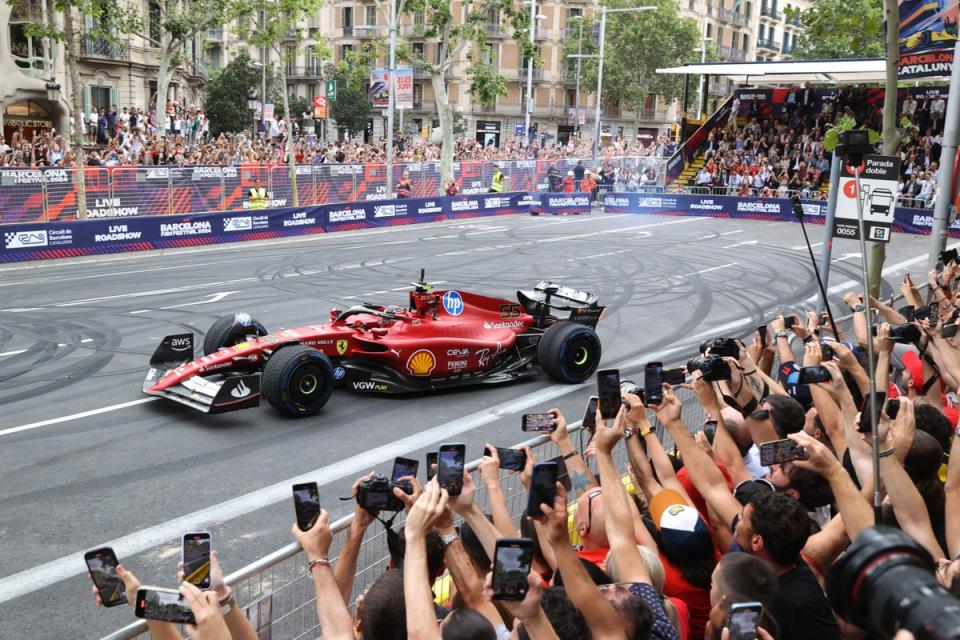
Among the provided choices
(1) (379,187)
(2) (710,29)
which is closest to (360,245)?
(1) (379,187)

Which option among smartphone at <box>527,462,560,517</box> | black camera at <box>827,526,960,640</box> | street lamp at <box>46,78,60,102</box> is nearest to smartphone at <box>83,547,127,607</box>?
smartphone at <box>527,462,560,517</box>

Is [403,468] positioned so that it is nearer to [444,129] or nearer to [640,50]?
[444,129]

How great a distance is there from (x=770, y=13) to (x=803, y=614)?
95.4m

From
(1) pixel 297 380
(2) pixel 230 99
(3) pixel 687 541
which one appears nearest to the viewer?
(3) pixel 687 541

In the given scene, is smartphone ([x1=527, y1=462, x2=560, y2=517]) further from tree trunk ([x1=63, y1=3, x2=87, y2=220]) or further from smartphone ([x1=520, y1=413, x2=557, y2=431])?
tree trunk ([x1=63, y1=3, x2=87, y2=220])

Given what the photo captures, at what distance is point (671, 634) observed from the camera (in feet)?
10.6

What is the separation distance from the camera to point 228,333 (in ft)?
35.3

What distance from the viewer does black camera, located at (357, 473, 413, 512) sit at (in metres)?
3.54

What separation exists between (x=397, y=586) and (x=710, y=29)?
8528 cm

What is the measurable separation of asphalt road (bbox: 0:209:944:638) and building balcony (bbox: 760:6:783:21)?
7099cm

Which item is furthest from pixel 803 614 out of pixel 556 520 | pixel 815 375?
pixel 815 375

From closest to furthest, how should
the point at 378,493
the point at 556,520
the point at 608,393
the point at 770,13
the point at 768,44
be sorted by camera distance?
the point at 556,520 → the point at 378,493 → the point at 608,393 → the point at 770,13 → the point at 768,44

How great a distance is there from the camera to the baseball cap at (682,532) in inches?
162

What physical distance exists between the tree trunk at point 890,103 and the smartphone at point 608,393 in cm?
804
